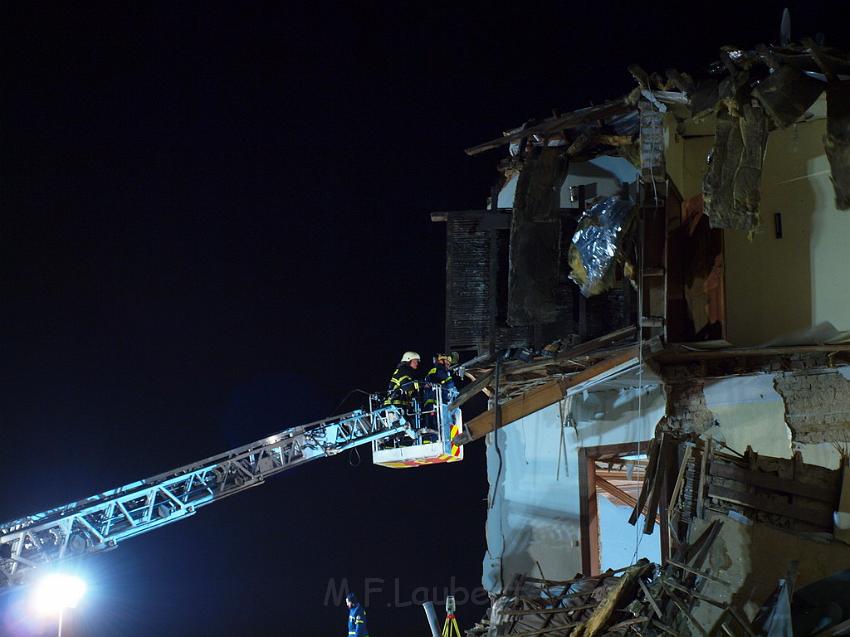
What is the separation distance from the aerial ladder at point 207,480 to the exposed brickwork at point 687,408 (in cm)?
392

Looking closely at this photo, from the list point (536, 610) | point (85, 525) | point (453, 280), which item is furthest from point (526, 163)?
point (85, 525)

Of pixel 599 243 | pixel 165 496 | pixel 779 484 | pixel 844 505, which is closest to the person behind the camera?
pixel 844 505

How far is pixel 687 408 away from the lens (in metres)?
13.4

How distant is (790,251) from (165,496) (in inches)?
454

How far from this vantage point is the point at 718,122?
40.0ft

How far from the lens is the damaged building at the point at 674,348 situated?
31.7ft

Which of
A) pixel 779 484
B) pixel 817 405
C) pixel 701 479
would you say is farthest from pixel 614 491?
pixel 779 484

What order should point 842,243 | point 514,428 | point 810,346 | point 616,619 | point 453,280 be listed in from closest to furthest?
point 616,619
point 810,346
point 842,243
point 453,280
point 514,428

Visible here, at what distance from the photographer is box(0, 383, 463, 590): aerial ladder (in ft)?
45.9

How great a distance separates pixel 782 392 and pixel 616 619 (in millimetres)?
4946

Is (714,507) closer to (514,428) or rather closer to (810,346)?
(810,346)

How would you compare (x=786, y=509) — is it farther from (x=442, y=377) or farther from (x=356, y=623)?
(x=356, y=623)

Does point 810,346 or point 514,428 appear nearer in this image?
point 810,346

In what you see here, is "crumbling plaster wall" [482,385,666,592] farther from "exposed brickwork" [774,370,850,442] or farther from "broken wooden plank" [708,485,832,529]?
"broken wooden plank" [708,485,832,529]
